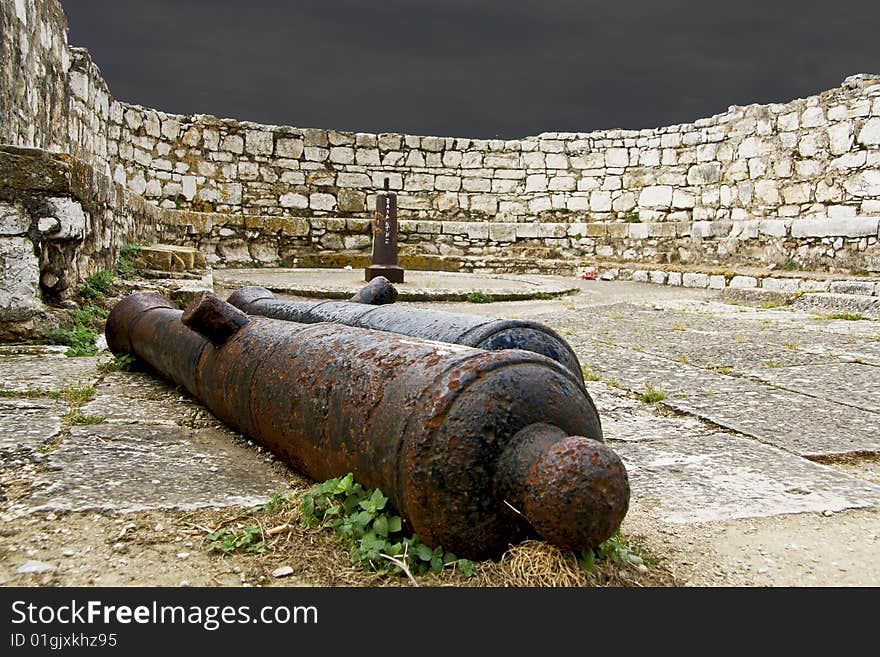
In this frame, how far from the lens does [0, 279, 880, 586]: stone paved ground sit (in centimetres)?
178

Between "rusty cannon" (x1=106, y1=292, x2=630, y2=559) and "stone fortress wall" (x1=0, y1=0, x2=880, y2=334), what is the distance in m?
7.27

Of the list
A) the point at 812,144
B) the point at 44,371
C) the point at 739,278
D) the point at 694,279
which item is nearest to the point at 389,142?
the point at 694,279

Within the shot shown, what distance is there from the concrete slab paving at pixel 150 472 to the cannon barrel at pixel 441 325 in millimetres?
729

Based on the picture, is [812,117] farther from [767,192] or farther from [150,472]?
[150,472]

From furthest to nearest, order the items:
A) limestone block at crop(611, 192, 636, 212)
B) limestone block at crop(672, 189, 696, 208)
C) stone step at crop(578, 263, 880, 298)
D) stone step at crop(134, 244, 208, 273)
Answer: limestone block at crop(611, 192, 636, 212) → limestone block at crop(672, 189, 696, 208) → stone step at crop(578, 263, 880, 298) → stone step at crop(134, 244, 208, 273)

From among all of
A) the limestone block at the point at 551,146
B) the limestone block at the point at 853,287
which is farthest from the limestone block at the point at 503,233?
the limestone block at the point at 853,287

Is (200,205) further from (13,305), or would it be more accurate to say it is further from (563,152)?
(13,305)

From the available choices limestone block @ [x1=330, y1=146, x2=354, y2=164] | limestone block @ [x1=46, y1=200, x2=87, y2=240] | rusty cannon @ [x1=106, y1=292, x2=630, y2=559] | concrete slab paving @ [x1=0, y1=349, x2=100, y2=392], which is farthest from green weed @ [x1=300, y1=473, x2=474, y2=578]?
limestone block @ [x1=330, y1=146, x2=354, y2=164]

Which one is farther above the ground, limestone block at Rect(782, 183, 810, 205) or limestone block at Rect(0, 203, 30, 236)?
limestone block at Rect(782, 183, 810, 205)

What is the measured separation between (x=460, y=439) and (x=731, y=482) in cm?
136

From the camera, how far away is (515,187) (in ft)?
51.5

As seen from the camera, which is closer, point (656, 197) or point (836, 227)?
point (836, 227)

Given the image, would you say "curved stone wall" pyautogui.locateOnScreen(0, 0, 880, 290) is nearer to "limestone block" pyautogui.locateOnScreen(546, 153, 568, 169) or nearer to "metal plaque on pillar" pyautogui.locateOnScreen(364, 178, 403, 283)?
"limestone block" pyautogui.locateOnScreen(546, 153, 568, 169)

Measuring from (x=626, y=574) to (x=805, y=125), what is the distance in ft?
38.5
